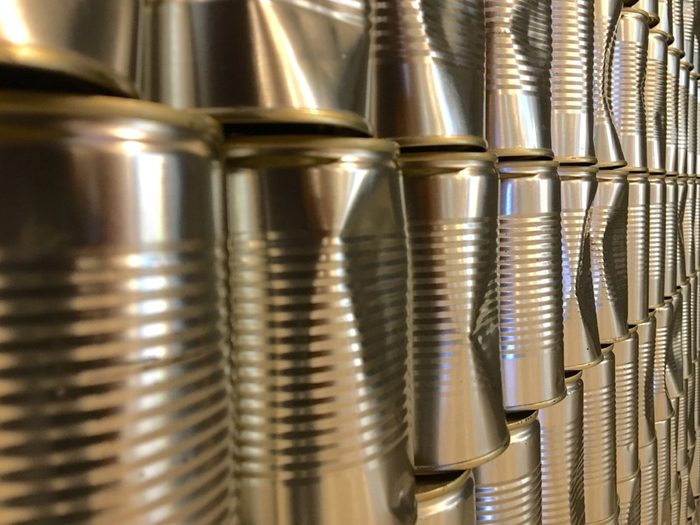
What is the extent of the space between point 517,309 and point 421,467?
0.30m

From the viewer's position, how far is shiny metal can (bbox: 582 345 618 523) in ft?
4.68

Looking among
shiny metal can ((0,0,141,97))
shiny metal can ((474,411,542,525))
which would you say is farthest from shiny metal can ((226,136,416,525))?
shiny metal can ((474,411,542,525))

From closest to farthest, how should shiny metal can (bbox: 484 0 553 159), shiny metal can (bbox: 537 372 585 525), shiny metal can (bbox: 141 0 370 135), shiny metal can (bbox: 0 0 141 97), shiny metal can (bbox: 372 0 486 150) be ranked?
1. shiny metal can (bbox: 0 0 141 97)
2. shiny metal can (bbox: 141 0 370 135)
3. shiny metal can (bbox: 372 0 486 150)
4. shiny metal can (bbox: 484 0 553 159)
5. shiny metal can (bbox: 537 372 585 525)

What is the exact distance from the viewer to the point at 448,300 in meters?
0.77

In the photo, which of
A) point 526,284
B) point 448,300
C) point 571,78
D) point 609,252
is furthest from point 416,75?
point 609,252

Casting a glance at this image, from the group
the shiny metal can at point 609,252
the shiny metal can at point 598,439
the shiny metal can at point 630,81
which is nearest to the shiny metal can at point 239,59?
the shiny metal can at point 609,252

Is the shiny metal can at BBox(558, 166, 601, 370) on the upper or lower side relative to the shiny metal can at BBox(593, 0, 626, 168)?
lower

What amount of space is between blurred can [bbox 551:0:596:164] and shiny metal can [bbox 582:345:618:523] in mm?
469

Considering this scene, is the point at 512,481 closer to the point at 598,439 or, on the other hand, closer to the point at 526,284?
the point at 526,284

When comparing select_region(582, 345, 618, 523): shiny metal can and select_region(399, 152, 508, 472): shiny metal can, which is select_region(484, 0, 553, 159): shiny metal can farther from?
select_region(582, 345, 618, 523): shiny metal can

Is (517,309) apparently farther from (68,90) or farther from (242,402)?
(68,90)

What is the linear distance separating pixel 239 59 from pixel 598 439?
4.00 ft

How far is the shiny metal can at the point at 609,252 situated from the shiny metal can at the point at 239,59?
98 centimetres

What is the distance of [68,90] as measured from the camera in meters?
0.37
